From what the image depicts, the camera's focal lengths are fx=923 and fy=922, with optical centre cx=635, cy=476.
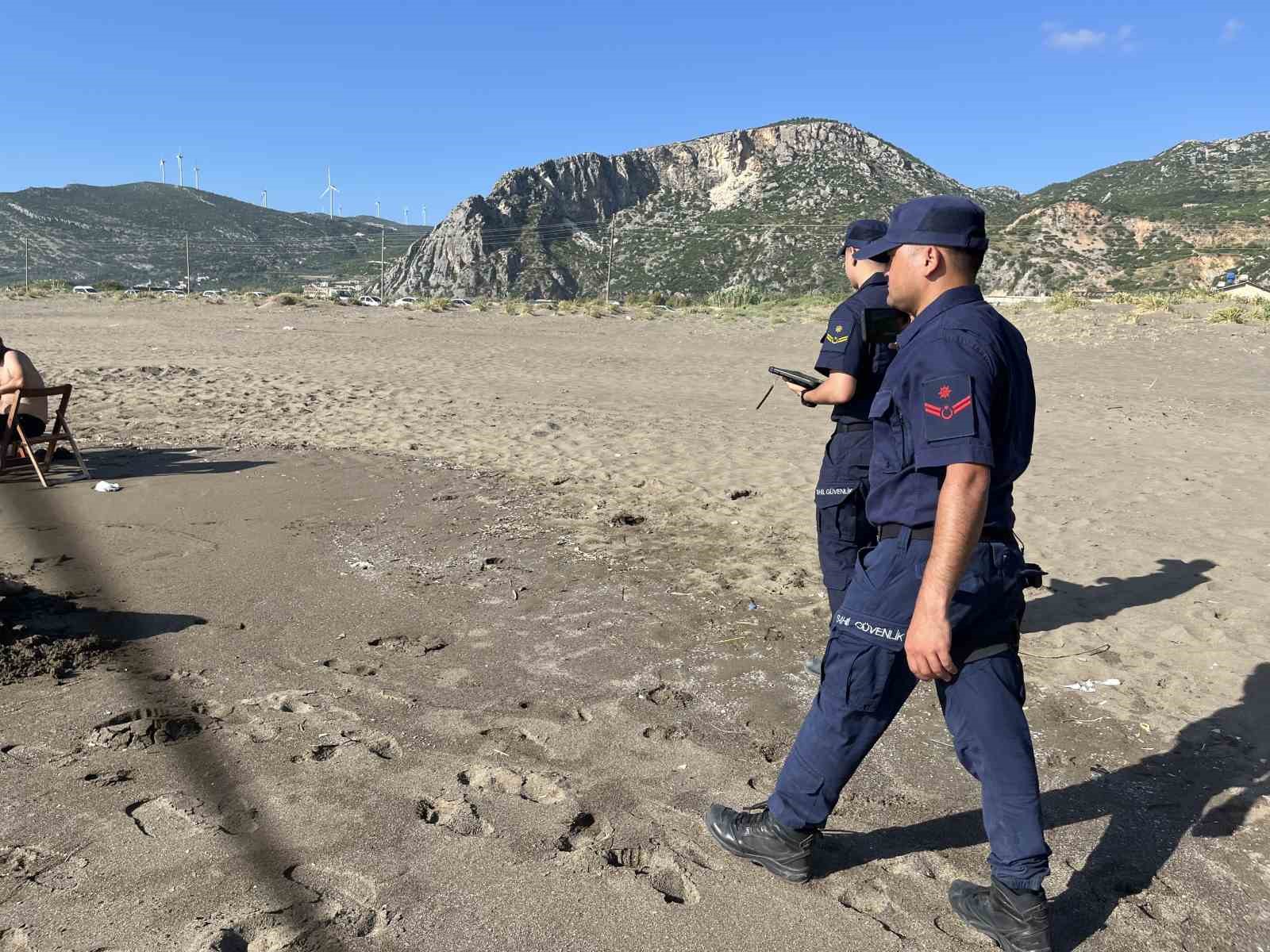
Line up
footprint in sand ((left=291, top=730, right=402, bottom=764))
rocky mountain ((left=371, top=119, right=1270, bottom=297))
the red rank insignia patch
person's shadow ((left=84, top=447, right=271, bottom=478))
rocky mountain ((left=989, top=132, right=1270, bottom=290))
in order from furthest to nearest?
rocky mountain ((left=371, top=119, right=1270, bottom=297))
rocky mountain ((left=989, top=132, right=1270, bottom=290))
person's shadow ((left=84, top=447, right=271, bottom=478))
footprint in sand ((left=291, top=730, right=402, bottom=764))
the red rank insignia patch

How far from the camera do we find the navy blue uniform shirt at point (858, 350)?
367cm

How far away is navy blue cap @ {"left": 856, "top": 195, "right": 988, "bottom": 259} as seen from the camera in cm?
241

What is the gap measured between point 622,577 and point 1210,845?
128 inches

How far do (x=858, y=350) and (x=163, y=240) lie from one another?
334ft

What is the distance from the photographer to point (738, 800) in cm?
322

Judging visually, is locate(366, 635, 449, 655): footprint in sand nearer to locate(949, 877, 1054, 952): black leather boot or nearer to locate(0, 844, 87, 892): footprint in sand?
locate(0, 844, 87, 892): footprint in sand

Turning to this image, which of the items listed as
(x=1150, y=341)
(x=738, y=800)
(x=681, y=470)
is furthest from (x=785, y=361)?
(x=738, y=800)

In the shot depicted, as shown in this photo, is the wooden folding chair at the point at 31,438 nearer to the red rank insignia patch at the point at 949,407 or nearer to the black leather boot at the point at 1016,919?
the red rank insignia patch at the point at 949,407

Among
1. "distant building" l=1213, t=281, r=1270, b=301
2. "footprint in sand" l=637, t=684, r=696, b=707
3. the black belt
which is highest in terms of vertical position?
"distant building" l=1213, t=281, r=1270, b=301

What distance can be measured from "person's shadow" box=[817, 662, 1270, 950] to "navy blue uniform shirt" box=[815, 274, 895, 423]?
162 cm

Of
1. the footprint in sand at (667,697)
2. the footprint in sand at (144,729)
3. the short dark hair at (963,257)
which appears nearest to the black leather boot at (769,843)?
the footprint in sand at (667,697)

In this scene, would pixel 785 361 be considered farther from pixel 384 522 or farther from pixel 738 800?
pixel 738 800

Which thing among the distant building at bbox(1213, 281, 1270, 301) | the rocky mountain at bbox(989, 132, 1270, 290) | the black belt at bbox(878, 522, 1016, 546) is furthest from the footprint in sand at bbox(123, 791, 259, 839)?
the rocky mountain at bbox(989, 132, 1270, 290)

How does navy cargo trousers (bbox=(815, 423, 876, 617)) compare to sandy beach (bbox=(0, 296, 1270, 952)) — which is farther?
navy cargo trousers (bbox=(815, 423, 876, 617))
